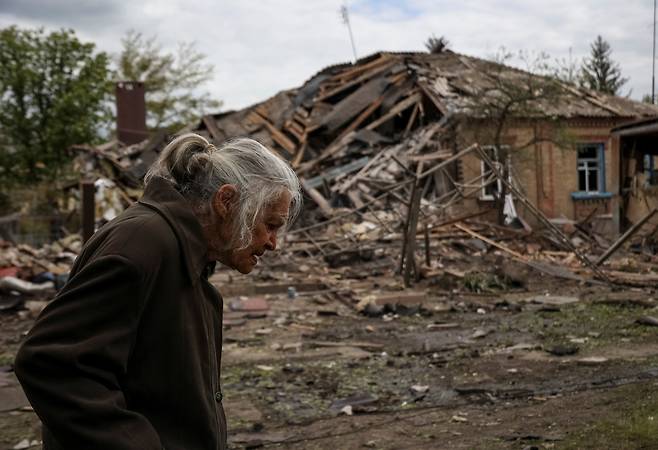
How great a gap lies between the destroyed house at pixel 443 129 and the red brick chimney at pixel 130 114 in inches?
148

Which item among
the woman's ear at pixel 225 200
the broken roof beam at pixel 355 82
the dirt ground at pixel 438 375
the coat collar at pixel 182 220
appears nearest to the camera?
the coat collar at pixel 182 220

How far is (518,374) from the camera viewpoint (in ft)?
23.5

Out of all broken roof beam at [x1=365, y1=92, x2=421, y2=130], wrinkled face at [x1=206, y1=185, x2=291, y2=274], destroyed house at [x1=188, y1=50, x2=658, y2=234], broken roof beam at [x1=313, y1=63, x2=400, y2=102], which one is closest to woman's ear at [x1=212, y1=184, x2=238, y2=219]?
wrinkled face at [x1=206, y1=185, x2=291, y2=274]

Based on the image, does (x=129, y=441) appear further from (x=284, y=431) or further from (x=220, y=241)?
(x=284, y=431)

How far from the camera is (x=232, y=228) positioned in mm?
2082

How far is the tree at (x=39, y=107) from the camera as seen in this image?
36406 millimetres

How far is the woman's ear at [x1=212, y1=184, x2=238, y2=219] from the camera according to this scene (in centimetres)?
202

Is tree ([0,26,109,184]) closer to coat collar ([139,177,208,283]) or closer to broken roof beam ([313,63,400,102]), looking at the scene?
broken roof beam ([313,63,400,102])

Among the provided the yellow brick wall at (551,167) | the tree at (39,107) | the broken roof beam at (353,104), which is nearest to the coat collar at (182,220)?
the yellow brick wall at (551,167)

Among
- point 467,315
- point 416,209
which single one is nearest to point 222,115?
point 416,209

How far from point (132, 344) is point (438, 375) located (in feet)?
19.4

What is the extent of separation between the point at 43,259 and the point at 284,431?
12096mm

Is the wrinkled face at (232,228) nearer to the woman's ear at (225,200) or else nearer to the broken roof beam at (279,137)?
the woman's ear at (225,200)

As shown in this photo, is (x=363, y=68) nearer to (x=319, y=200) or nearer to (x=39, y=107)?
(x=319, y=200)
